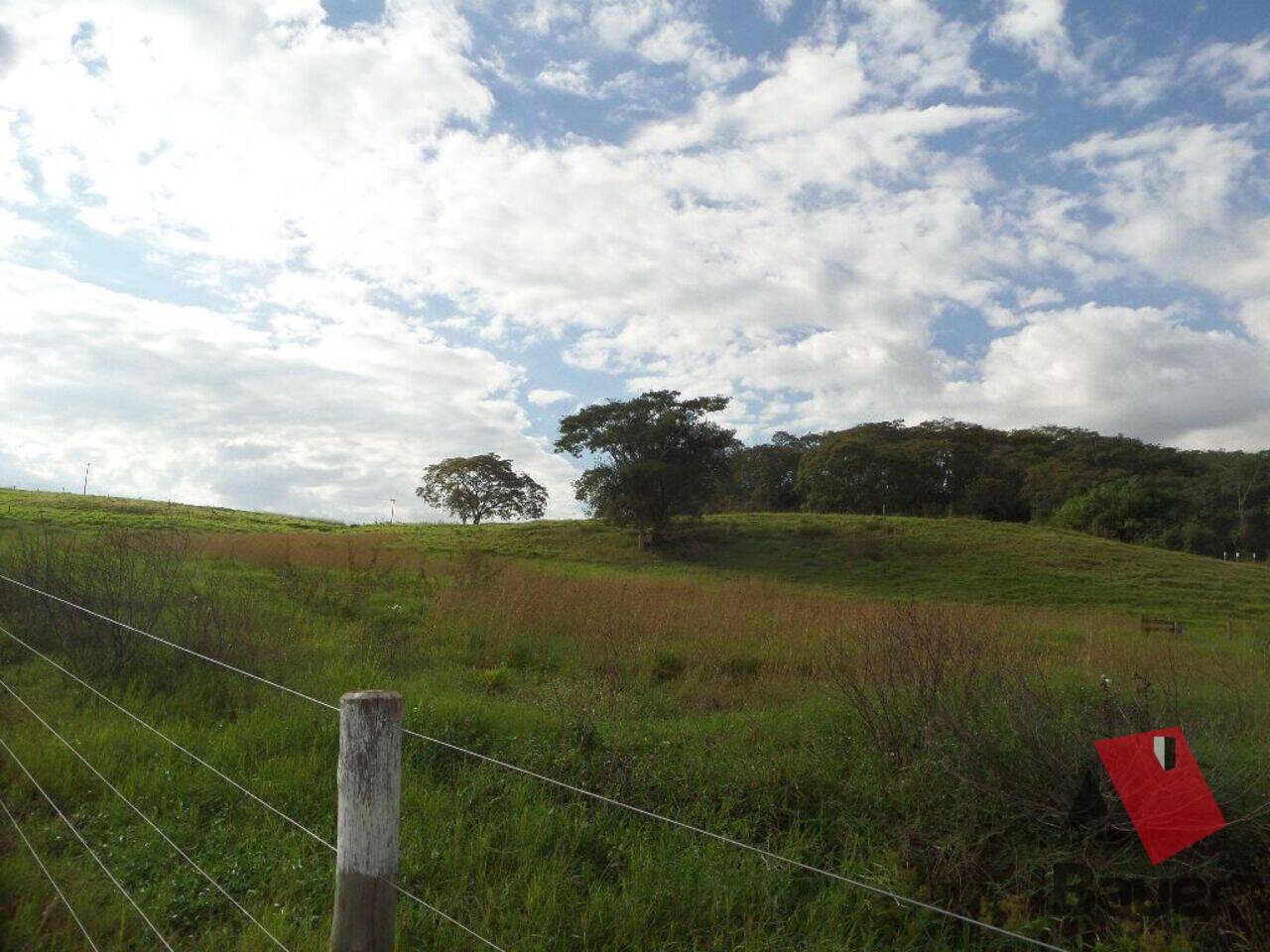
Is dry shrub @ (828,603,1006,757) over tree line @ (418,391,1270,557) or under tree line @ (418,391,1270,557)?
under

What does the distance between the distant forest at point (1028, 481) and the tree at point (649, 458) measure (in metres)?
5.32

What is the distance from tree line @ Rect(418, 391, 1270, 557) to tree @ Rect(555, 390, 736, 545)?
0.19ft

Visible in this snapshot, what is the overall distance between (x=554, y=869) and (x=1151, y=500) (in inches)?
2259

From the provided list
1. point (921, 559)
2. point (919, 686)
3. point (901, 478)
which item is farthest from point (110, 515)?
point (901, 478)

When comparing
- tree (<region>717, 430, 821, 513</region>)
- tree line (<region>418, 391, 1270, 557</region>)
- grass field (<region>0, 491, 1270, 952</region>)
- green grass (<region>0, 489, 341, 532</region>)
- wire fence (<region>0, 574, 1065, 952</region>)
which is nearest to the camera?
wire fence (<region>0, 574, 1065, 952</region>)

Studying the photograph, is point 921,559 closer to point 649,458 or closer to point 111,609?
point 649,458

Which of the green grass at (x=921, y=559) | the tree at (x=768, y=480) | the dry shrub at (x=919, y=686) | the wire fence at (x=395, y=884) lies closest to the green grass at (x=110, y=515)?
the green grass at (x=921, y=559)

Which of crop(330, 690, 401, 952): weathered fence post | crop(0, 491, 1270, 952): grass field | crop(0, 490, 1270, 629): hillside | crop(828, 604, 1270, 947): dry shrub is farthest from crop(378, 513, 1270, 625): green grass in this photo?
crop(330, 690, 401, 952): weathered fence post

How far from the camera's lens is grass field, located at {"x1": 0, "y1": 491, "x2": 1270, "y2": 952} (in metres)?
4.18

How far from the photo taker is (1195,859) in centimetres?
418

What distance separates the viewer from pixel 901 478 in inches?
2402

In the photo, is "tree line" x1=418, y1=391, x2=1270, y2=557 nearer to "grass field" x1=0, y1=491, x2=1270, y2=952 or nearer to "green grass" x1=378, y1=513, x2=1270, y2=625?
"green grass" x1=378, y1=513, x2=1270, y2=625

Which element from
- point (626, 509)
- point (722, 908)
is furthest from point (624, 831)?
point (626, 509)

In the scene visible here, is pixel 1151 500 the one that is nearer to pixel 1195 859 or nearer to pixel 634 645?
pixel 634 645
